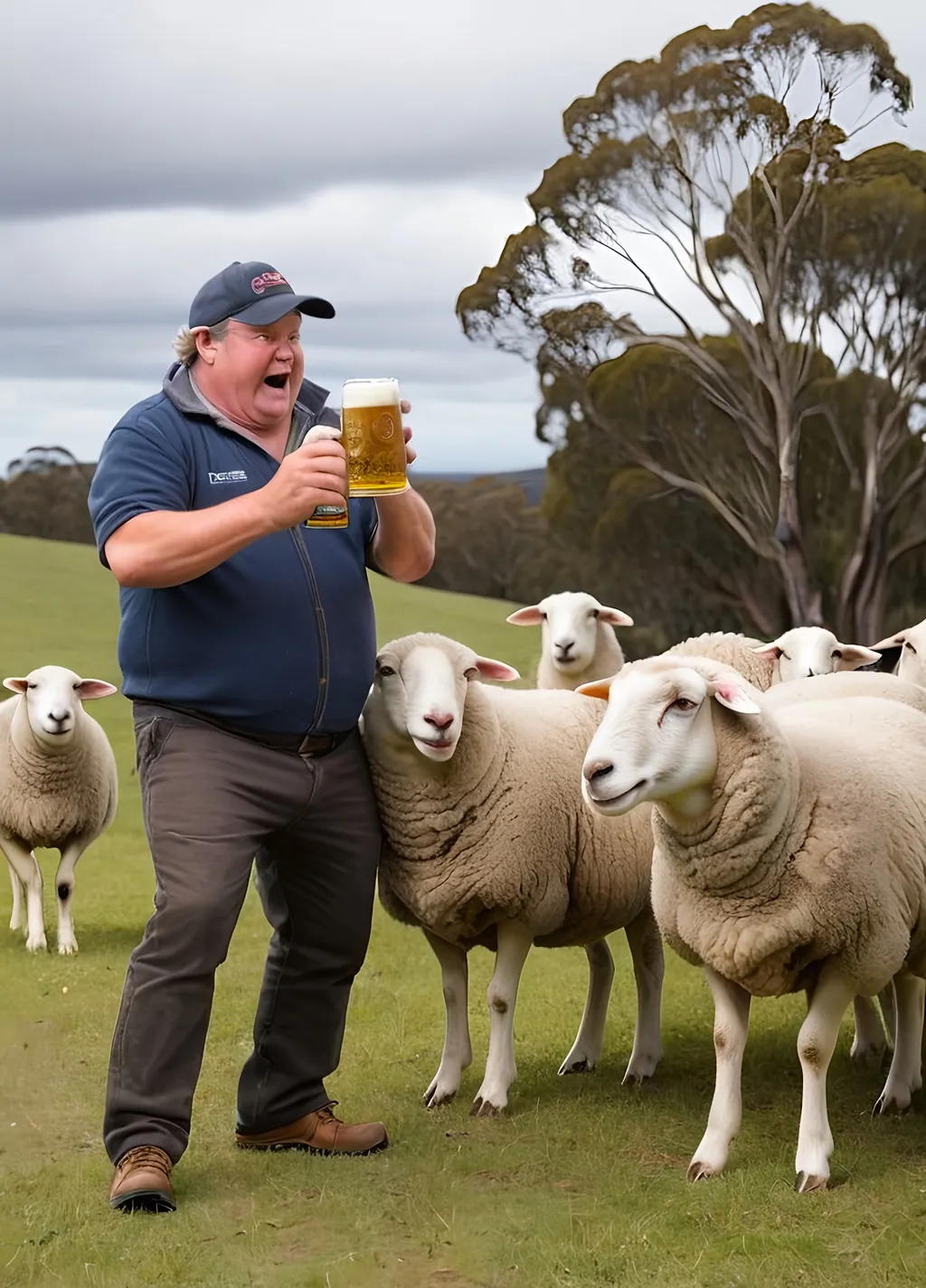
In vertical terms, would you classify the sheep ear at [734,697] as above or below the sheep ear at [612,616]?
above

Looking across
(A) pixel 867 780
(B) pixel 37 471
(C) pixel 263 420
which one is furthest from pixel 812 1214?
(B) pixel 37 471

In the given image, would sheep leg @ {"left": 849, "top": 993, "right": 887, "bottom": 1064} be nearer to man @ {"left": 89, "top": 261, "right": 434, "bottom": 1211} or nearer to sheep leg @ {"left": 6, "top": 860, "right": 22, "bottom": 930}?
man @ {"left": 89, "top": 261, "right": 434, "bottom": 1211}

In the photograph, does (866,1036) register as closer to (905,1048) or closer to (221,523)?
(905,1048)

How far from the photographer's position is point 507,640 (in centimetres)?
3412

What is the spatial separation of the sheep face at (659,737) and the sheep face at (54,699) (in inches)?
188

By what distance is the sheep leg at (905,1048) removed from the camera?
5.24 m

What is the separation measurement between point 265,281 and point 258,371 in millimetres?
252

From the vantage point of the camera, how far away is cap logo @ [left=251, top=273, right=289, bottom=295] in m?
4.47

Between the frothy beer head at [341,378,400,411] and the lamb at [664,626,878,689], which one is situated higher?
the frothy beer head at [341,378,400,411]

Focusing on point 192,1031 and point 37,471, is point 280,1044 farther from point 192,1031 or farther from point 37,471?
point 37,471

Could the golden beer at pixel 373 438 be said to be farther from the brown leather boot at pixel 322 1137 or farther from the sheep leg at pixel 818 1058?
the brown leather boot at pixel 322 1137

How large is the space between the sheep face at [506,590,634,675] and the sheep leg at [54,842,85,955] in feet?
8.96

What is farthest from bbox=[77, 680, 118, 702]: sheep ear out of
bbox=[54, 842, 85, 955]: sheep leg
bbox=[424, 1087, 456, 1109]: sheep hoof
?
bbox=[424, 1087, 456, 1109]: sheep hoof

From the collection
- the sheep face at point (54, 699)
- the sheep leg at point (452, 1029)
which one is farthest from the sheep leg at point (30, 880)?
Answer: the sheep leg at point (452, 1029)
